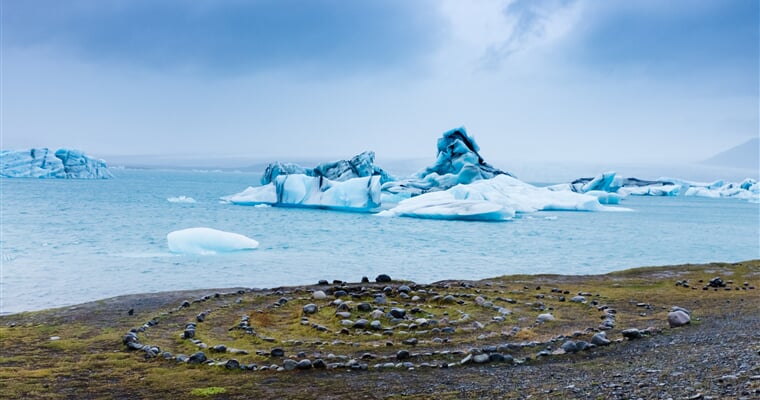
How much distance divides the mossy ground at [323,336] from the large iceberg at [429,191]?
39.7 metres

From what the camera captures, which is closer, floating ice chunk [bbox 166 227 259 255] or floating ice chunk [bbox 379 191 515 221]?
floating ice chunk [bbox 166 227 259 255]

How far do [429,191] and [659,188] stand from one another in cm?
8403

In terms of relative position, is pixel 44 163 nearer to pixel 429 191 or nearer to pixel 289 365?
pixel 429 191

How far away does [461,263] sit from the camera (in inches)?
1319

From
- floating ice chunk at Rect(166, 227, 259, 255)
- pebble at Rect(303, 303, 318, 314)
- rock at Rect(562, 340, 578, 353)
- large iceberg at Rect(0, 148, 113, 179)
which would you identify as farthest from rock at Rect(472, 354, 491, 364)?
large iceberg at Rect(0, 148, 113, 179)

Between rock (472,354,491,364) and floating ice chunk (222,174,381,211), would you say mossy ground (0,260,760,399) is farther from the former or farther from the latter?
floating ice chunk (222,174,381,211)

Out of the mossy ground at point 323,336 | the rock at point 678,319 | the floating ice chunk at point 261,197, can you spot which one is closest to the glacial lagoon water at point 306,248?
the floating ice chunk at point 261,197

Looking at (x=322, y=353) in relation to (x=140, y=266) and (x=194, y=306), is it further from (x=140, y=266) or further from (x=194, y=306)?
(x=140, y=266)

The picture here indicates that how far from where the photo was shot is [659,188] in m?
138

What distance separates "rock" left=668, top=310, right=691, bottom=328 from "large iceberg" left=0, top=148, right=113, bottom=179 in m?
128

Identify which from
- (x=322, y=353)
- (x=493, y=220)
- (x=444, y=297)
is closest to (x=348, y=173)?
(x=493, y=220)

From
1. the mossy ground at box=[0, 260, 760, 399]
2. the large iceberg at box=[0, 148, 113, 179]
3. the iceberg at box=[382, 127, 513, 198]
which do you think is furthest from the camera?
the large iceberg at box=[0, 148, 113, 179]

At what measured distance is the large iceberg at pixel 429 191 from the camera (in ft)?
200

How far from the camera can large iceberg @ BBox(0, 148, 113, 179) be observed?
402 ft
